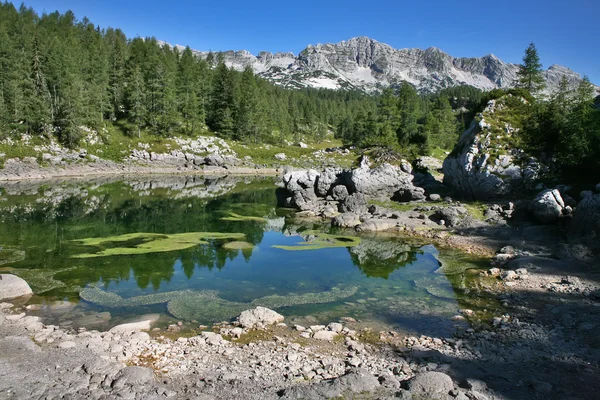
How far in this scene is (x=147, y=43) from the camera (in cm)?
13025

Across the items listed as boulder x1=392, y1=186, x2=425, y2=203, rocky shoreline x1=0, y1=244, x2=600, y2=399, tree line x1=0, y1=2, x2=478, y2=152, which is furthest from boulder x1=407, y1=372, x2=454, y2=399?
tree line x1=0, y1=2, x2=478, y2=152

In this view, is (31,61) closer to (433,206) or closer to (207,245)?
(207,245)

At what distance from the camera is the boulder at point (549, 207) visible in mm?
33572

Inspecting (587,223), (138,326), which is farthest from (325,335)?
(587,223)

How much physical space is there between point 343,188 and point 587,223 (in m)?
28.8

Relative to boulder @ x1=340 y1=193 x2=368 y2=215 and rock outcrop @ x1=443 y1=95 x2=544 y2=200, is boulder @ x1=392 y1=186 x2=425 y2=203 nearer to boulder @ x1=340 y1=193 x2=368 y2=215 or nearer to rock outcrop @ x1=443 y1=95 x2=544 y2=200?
rock outcrop @ x1=443 y1=95 x2=544 y2=200

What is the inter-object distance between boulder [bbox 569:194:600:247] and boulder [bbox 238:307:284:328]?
77.6 ft

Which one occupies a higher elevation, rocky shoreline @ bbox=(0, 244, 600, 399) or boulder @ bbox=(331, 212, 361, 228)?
boulder @ bbox=(331, 212, 361, 228)

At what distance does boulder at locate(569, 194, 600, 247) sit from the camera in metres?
27.4

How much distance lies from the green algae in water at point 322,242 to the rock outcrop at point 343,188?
9287mm

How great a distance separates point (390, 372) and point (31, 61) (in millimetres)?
106460

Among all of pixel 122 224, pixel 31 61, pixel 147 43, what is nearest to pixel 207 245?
pixel 122 224

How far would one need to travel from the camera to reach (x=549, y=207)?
33844 millimetres

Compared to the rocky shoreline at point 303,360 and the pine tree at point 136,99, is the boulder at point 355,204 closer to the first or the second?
the rocky shoreline at point 303,360
